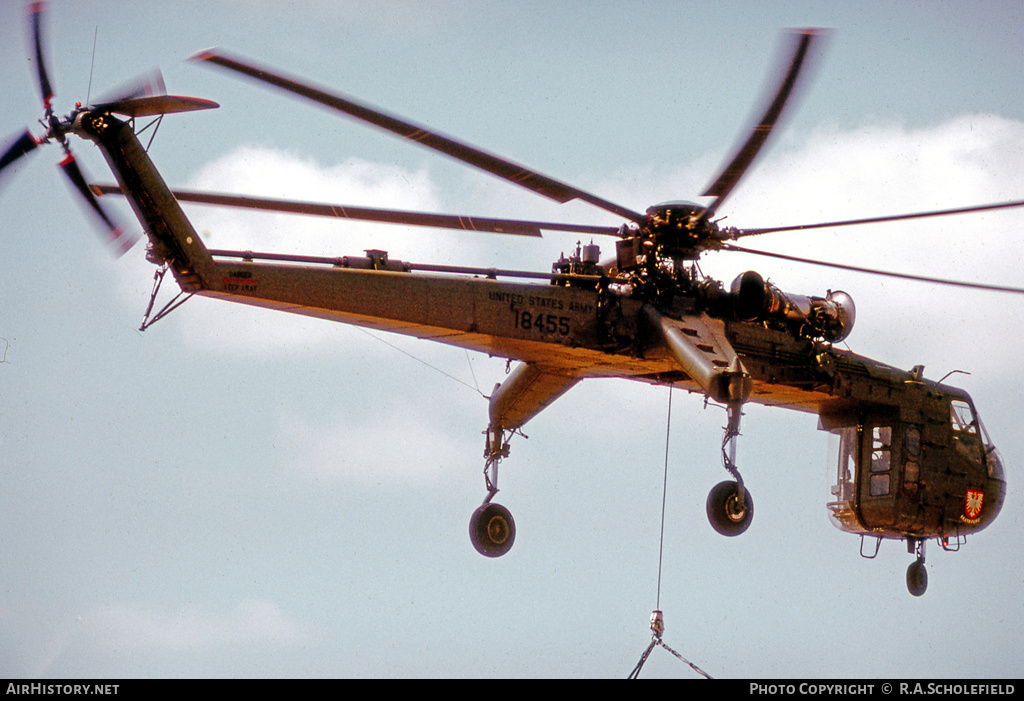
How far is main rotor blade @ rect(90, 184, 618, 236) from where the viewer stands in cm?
1337

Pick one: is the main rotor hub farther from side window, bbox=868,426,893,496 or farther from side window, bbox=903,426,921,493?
side window, bbox=903,426,921,493

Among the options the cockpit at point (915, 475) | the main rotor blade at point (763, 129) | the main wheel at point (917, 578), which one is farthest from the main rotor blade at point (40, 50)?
the main wheel at point (917, 578)

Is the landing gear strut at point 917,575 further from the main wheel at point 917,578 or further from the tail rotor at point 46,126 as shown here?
the tail rotor at point 46,126

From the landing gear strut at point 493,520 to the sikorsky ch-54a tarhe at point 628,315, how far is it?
0.02 m

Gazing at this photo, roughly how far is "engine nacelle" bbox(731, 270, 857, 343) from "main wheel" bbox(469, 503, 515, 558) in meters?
4.68

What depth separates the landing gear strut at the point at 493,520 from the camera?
666 inches

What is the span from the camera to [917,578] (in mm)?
19922

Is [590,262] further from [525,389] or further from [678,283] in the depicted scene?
[525,389]

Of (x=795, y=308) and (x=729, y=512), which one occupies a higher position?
(x=795, y=308)

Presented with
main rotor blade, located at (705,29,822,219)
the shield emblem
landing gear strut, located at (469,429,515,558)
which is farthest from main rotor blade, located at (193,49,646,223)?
the shield emblem

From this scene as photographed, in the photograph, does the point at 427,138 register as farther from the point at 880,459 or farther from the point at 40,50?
the point at 880,459

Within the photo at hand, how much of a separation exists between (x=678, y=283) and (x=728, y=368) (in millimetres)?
1849

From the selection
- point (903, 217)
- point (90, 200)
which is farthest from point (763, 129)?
point (90, 200)

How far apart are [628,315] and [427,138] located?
4375 millimetres
